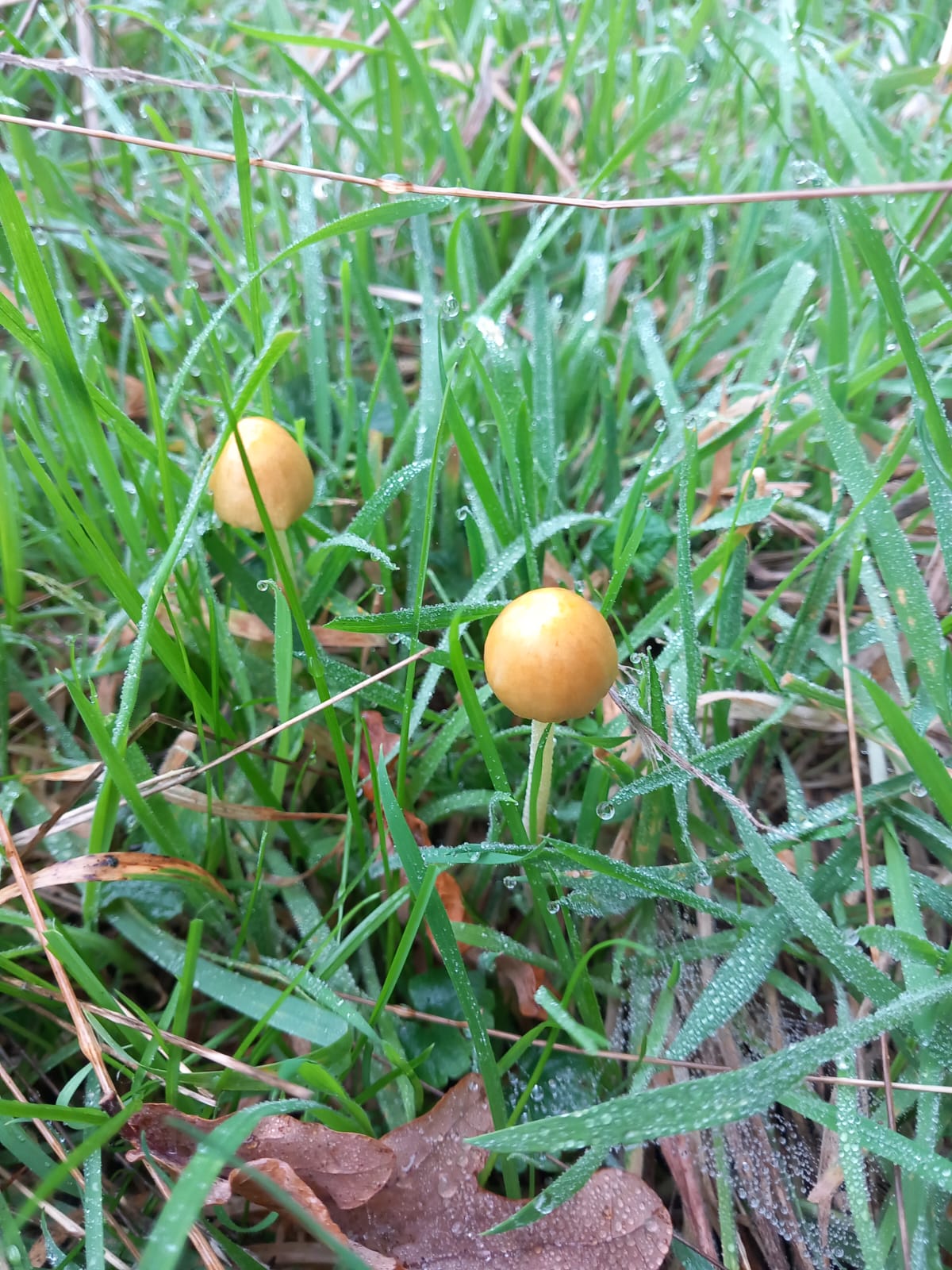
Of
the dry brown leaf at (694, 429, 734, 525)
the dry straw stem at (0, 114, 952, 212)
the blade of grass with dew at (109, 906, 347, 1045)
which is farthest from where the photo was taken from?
the dry brown leaf at (694, 429, 734, 525)

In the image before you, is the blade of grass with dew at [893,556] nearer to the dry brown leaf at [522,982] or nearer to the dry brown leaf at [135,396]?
the dry brown leaf at [522,982]

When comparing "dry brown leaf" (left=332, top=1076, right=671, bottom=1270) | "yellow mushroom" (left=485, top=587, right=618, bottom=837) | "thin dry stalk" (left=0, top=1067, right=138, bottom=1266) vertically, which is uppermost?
"yellow mushroom" (left=485, top=587, right=618, bottom=837)

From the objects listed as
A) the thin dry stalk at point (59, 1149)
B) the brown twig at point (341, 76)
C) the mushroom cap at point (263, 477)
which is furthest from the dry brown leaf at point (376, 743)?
the brown twig at point (341, 76)

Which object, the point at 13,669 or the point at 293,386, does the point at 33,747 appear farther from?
the point at 293,386

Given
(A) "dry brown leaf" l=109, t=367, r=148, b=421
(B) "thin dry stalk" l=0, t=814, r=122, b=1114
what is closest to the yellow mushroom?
(B) "thin dry stalk" l=0, t=814, r=122, b=1114

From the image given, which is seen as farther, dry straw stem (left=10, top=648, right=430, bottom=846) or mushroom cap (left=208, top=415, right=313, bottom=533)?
mushroom cap (left=208, top=415, right=313, bottom=533)

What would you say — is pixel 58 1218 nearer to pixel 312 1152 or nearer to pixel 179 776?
pixel 312 1152

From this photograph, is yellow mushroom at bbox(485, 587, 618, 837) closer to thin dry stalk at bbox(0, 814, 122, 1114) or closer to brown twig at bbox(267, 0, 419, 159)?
thin dry stalk at bbox(0, 814, 122, 1114)

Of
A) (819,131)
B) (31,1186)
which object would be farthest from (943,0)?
(31,1186)
